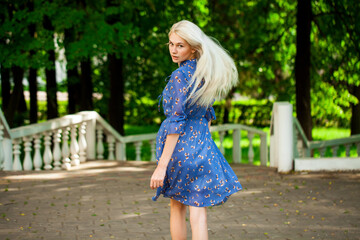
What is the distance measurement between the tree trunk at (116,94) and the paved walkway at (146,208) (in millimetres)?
7089

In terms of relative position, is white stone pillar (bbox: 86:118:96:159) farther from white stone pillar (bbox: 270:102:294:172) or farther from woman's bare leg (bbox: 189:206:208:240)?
woman's bare leg (bbox: 189:206:208:240)

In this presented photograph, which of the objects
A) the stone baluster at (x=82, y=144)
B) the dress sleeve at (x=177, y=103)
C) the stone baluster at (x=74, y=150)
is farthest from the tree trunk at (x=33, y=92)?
the dress sleeve at (x=177, y=103)

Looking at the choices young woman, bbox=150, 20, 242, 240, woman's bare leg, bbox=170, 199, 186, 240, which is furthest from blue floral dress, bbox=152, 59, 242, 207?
woman's bare leg, bbox=170, 199, 186, 240

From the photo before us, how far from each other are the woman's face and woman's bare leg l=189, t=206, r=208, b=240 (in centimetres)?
106

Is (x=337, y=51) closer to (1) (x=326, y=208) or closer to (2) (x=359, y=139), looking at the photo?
(2) (x=359, y=139)

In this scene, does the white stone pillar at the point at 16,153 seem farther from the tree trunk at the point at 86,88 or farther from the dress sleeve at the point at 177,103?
the tree trunk at the point at 86,88

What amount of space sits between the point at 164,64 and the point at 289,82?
4.26 m

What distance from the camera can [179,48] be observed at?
384 cm

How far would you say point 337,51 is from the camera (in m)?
15.1

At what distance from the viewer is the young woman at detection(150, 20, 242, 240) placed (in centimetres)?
375

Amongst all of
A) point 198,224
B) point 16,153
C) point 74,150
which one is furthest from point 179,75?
point 74,150

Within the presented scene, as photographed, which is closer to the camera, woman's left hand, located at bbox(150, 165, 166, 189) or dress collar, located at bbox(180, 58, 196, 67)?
woman's left hand, located at bbox(150, 165, 166, 189)

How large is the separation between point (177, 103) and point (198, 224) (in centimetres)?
86

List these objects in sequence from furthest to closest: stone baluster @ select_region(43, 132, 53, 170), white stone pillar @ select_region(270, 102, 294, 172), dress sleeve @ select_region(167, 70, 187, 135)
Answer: stone baluster @ select_region(43, 132, 53, 170), white stone pillar @ select_region(270, 102, 294, 172), dress sleeve @ select_region(167, 70, 187, 135)
